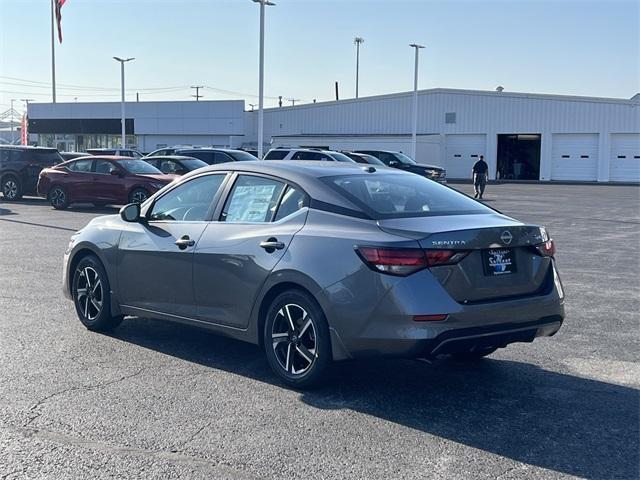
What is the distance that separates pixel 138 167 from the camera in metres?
21.7

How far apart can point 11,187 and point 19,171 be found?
1.95 feet

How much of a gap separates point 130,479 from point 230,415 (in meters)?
1.09

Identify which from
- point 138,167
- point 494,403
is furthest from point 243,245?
point 138,167

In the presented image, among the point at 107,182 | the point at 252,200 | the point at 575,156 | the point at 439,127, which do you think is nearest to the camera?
the point at 252,200

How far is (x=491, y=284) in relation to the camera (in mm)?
5387

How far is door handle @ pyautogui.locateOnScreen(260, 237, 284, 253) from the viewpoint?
583 centimetres

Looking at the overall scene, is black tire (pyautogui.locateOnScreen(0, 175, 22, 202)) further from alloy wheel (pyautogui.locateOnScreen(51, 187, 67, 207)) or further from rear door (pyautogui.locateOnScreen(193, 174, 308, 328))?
rear door (pyautogui.locateOnScreen(193, 174, 308, 328))

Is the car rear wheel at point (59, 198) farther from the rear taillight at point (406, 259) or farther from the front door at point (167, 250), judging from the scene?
the rear taillight at point (406, 259)

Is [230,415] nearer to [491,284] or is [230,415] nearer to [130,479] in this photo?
[130,479]

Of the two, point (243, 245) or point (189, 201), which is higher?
point (189, 201)

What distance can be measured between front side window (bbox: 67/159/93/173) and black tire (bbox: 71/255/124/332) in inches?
600

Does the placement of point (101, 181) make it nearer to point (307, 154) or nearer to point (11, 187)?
point (11, 187)

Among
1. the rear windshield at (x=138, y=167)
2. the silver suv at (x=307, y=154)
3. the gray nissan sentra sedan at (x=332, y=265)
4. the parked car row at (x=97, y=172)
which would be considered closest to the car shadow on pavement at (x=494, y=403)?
the gray nissan sentra sedan at (x=332, y=265)

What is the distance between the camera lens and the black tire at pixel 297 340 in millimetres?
5559
